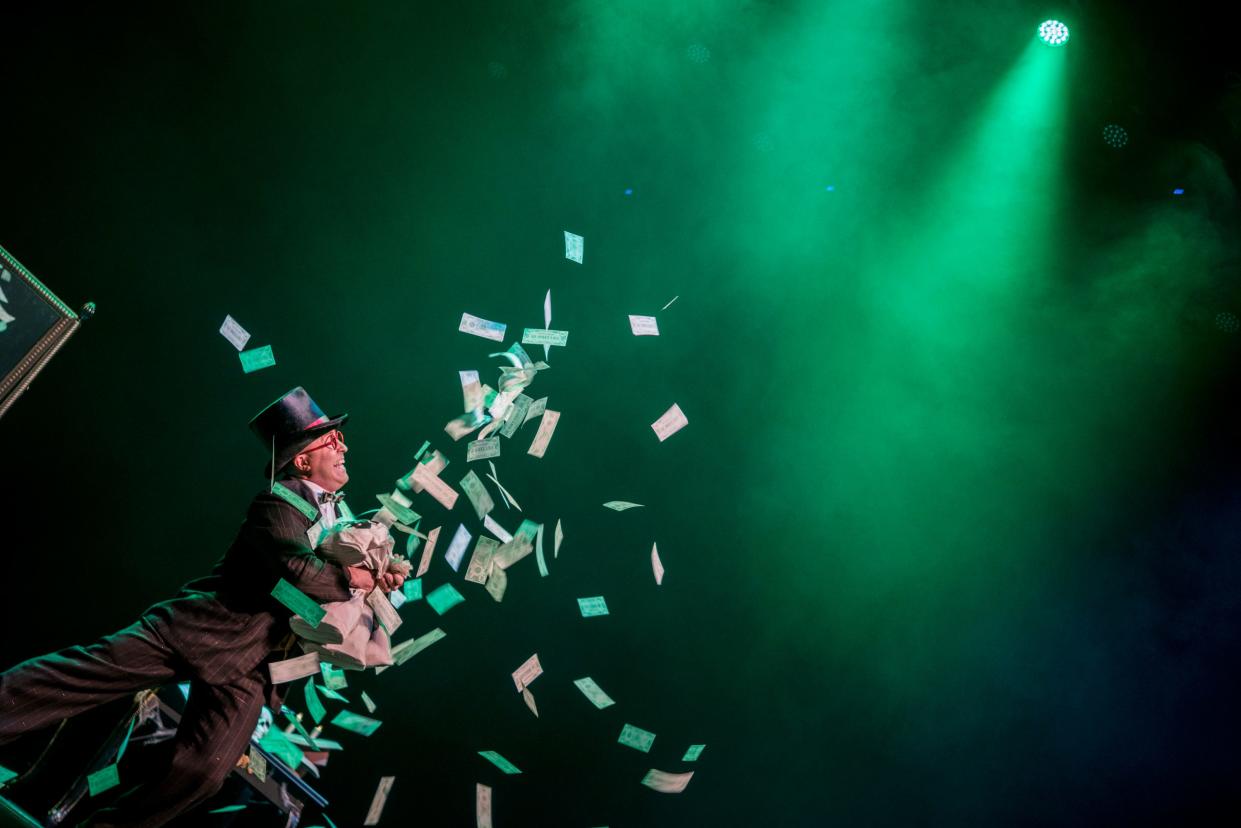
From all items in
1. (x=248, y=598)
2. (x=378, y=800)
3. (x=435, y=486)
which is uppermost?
(x=435, y=486)

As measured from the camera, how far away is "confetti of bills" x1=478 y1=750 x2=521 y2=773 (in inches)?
134

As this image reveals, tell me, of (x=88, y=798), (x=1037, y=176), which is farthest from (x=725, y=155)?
(x=88, y=798)

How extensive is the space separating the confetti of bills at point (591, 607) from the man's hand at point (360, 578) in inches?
46.7

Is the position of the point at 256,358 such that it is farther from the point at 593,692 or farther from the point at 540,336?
the point at 593,692

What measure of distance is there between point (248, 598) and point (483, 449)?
1.18 metres

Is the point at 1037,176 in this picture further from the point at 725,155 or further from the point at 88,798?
the point at 88,798

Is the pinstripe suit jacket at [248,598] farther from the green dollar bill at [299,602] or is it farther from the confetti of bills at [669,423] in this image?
the confetti of bills at [669,423]

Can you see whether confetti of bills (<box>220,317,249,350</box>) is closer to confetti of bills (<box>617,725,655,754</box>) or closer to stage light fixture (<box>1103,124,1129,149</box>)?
confetti of bills (<box>617,725,655,754</box>)

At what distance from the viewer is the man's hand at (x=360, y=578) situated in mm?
2406

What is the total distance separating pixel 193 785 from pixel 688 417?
222 cm

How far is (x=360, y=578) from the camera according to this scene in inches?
95.2

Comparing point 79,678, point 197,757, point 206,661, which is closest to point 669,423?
point 206,661

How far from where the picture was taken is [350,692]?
339 cm

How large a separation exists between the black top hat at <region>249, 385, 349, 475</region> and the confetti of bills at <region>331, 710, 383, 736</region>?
1232mm
